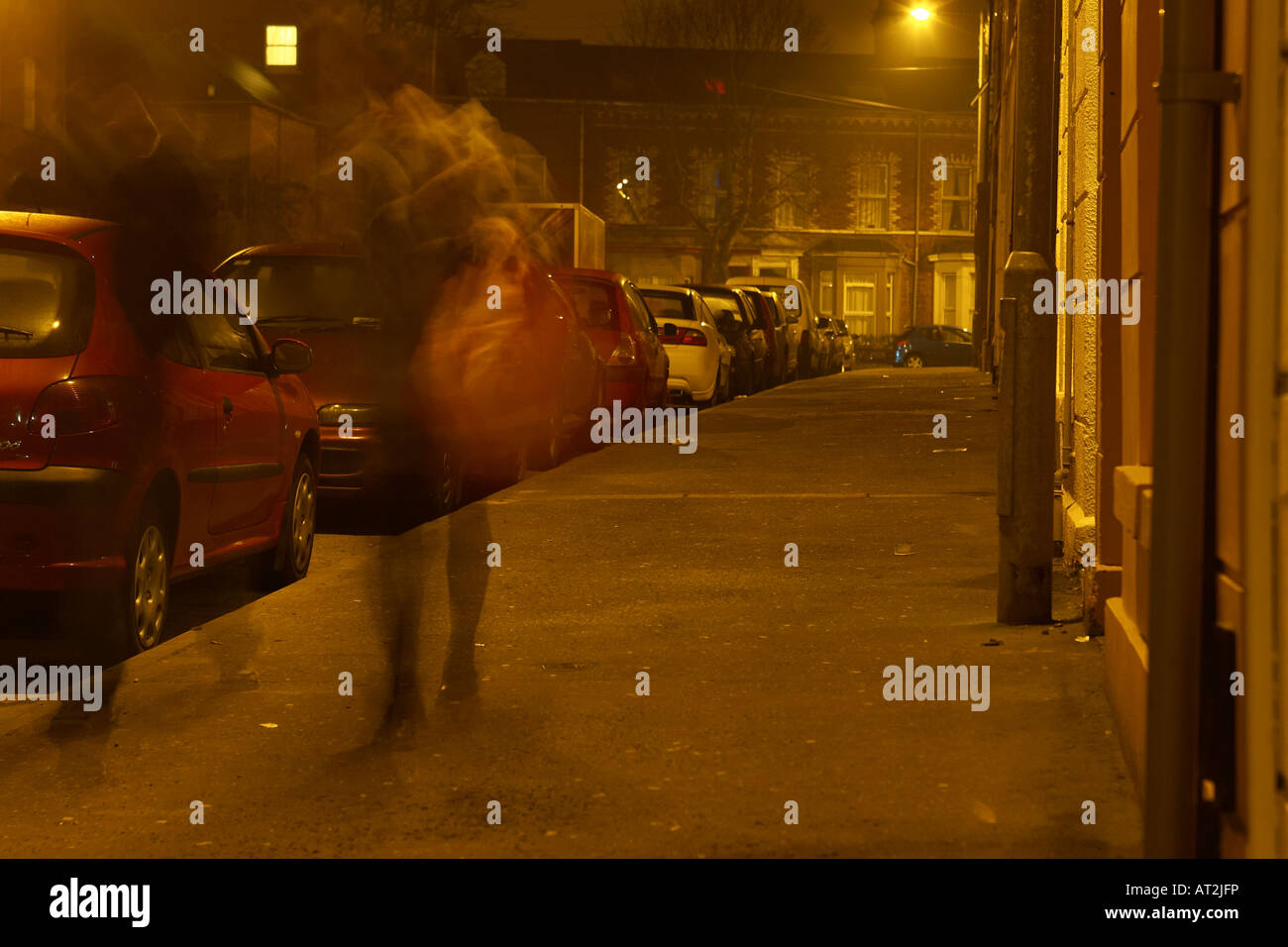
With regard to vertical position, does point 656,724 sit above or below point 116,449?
below

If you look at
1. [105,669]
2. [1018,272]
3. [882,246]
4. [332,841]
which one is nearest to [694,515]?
[1018,272]

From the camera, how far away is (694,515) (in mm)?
10820

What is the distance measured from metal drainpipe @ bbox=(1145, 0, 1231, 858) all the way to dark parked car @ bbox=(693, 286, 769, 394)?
23311 mm

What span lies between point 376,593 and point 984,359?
91.9 ft

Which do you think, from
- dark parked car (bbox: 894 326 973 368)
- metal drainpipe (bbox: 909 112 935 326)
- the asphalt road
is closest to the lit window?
dark parked car (bbox: 894 326 973 368)

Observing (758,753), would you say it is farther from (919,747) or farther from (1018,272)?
(1018,272)

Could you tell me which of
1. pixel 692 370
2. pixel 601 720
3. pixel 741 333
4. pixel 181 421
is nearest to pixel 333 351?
pixel 181 421

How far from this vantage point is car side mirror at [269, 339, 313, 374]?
823 centimetres

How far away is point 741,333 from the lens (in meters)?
27.6

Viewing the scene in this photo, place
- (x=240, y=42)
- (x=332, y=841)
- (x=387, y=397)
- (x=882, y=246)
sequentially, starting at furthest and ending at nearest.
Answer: (x=882, y=246)
(x=240, y=42)
(x=387, y=397)
(x=332, y=841)

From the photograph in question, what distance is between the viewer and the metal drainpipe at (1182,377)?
332cm

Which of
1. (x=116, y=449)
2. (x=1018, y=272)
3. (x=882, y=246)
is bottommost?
(x=116, y=449)

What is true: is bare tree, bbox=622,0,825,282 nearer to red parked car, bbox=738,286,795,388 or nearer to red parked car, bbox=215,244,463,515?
red parked car, bbox=738,286,795,388
